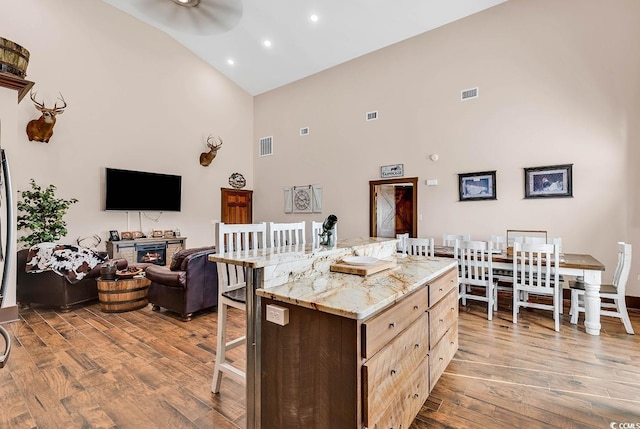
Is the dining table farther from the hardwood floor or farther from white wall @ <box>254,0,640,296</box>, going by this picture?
white wall @ <box>254,0,640,296</box>

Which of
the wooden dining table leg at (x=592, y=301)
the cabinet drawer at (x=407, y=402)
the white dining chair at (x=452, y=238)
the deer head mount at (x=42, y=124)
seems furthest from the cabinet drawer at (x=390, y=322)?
the deer head mount at (x=42, y=124)

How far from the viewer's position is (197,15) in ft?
13.9

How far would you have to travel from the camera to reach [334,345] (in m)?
1.30

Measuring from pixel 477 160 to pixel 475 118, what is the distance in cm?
74

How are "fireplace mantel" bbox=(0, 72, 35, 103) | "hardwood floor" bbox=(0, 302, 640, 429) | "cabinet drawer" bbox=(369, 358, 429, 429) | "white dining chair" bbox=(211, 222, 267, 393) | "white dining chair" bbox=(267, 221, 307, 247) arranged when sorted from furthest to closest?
"fireplace mantel" bbox=(0, 72, 35, 103), "white dining chair" bbox=(267, 221, 307, 247), "white dining chair" bbox=(211, 222, 267, 393), "hardwood floor" bbox=(0, 302, 640, 429), "cabinet drawer" bbox=(369, 358, 429, 429)

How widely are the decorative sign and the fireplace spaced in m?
4.77

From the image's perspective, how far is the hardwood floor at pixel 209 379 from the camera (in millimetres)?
1935

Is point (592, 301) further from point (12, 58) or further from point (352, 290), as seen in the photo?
point (12, 58)

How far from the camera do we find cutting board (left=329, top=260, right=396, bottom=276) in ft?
6.49

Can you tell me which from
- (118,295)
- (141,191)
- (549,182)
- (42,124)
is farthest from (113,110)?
(549,182)

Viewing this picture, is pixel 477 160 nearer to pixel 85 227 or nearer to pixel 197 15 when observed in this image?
pixel 197 15

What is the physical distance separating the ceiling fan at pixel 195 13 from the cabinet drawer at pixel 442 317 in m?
4.23

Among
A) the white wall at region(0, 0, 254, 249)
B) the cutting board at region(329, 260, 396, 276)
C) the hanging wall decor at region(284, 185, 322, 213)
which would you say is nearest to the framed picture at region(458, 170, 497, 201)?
the hanging wall decor at region(284, 185, 322, 213)

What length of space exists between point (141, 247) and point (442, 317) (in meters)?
5.78
